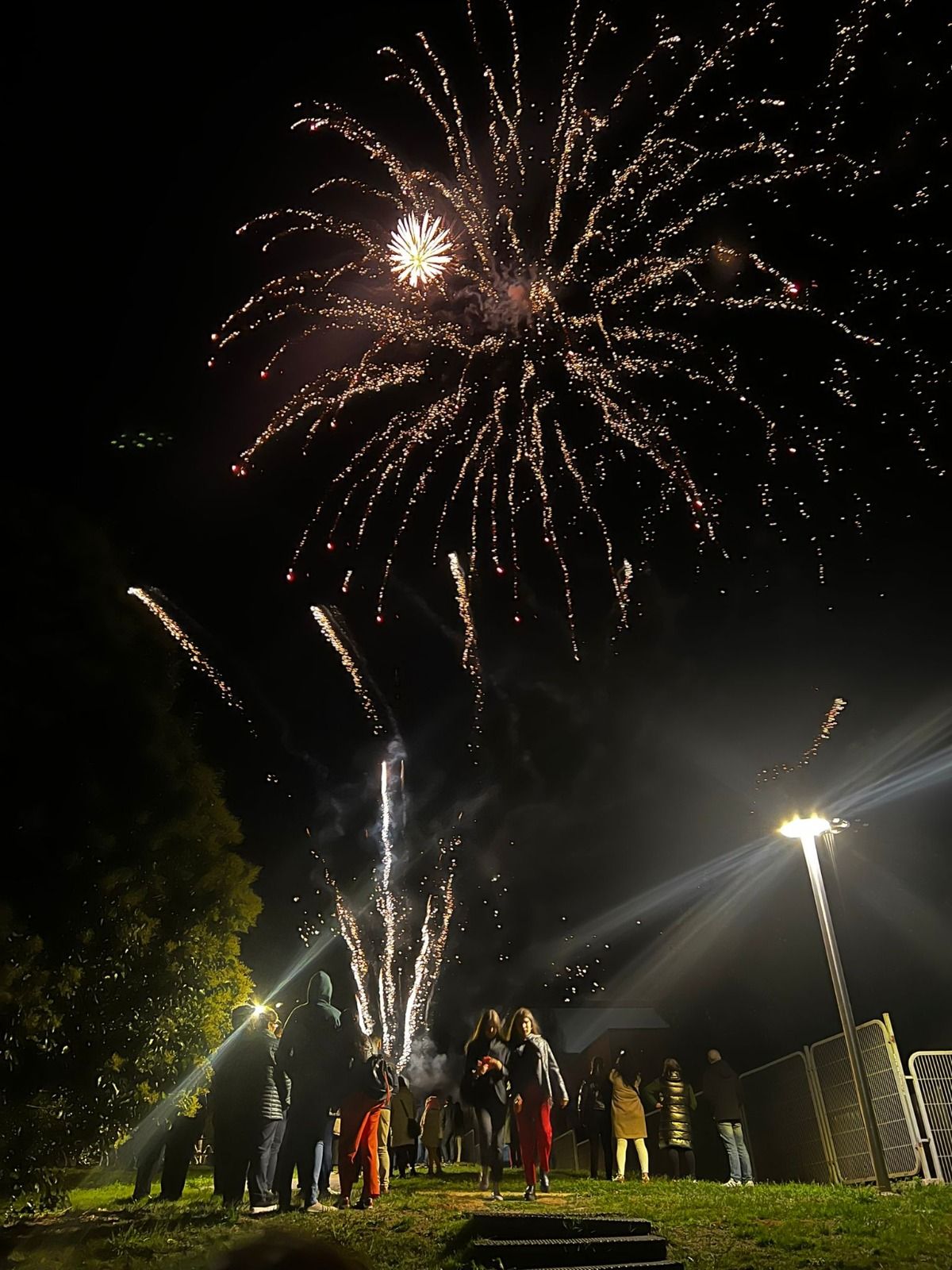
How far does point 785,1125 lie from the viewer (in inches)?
602

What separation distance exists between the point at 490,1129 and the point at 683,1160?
5571 millimetres

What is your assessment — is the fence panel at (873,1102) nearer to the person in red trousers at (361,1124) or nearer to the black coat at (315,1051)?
the person in red trousers at (361,1124)

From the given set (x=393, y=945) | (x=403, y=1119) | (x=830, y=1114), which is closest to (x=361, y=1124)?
(x=403, y=1119)

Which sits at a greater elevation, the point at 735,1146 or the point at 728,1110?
the point at 728,1110

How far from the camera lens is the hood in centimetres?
995

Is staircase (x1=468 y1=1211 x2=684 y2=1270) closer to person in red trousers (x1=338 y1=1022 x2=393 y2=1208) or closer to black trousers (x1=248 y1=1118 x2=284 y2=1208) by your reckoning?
person in red trousers (x1=338 y1=1022 x2=393 y2=1208)

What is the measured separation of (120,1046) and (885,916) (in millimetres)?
13142

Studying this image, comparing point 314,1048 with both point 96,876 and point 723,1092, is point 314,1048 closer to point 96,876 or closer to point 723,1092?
point 96,876

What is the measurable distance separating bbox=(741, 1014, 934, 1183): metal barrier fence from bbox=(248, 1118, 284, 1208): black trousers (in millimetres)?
7635

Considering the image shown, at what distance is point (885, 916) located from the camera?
17359 mm

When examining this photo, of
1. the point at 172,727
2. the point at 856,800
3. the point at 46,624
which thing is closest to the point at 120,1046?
the point at 172,727

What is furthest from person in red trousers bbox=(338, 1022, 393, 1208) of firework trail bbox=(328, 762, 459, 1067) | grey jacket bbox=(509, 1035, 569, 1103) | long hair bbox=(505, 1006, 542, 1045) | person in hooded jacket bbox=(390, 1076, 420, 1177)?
firework trail bbox=(328, 762, 459, 1067)

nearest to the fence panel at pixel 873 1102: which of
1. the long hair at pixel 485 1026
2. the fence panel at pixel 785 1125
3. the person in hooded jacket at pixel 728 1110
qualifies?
the fence panel at pixel 785 1125

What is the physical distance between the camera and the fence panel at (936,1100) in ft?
37.7
